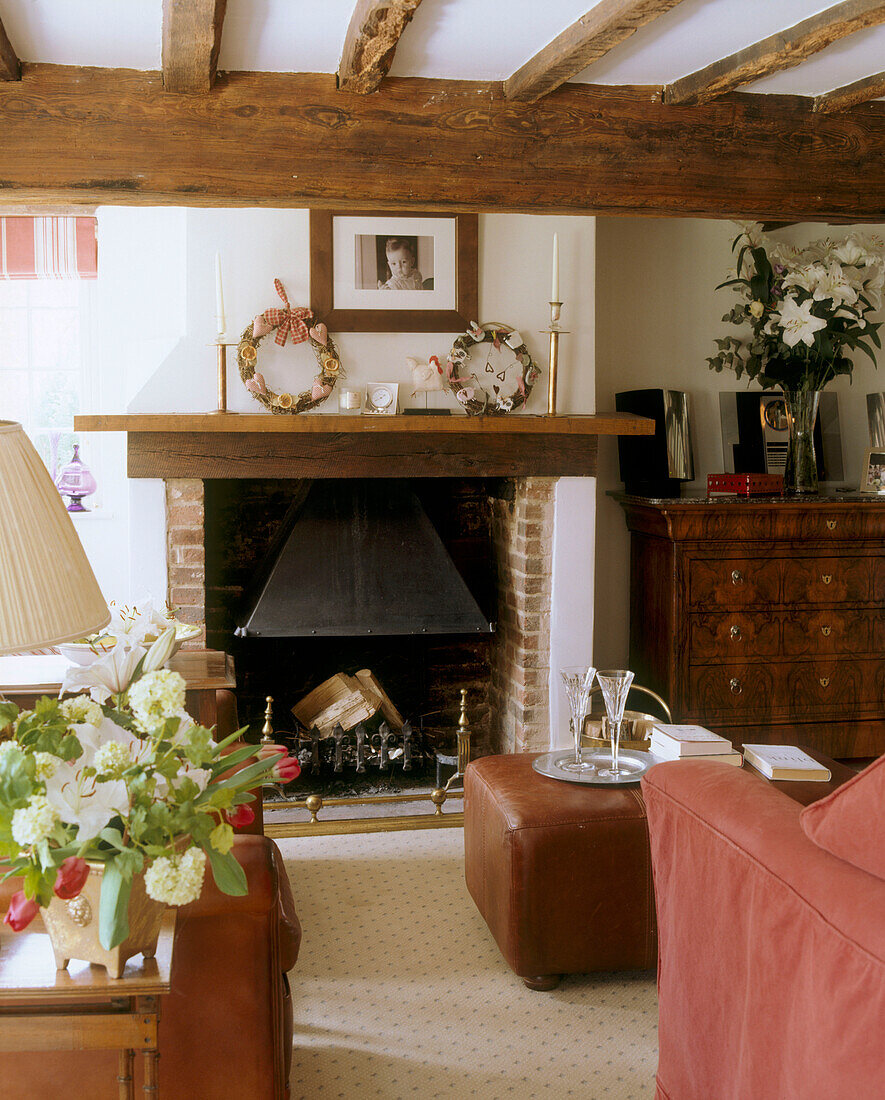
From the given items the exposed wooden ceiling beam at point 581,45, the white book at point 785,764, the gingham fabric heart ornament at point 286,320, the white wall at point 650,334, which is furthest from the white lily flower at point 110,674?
the white wall at point 650,334

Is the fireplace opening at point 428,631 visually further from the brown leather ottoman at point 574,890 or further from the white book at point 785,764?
the brown leather ottoman at point 574,890

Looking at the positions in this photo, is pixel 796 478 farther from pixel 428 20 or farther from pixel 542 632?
pixel 428 20

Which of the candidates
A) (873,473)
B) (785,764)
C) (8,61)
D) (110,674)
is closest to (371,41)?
(8,61)

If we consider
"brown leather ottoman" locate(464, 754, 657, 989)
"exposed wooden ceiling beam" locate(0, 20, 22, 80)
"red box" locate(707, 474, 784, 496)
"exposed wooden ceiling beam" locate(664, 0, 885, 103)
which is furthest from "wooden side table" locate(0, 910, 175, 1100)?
"red box" locate(707, 474, 784, 496)

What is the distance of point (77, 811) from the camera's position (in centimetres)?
126

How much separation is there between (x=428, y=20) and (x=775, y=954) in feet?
6.05

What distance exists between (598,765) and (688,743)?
240 millimetres

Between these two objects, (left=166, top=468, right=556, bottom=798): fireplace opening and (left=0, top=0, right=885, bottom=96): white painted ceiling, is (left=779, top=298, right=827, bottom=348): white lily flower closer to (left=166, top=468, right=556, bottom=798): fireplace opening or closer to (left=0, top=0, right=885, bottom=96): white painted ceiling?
A: (left=166, top=468, right=556, bottom=798): fireplace opening

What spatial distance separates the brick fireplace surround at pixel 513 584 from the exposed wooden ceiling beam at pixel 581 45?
4.86 ft

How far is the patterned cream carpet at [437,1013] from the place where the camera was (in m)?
2.05

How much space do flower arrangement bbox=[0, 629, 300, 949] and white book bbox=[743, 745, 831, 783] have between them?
144 centimetres

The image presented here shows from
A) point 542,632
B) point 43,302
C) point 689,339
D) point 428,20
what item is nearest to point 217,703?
point 542,632

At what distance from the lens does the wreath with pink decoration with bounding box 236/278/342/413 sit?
133 inches

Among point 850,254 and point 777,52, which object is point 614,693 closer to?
point 777,52
